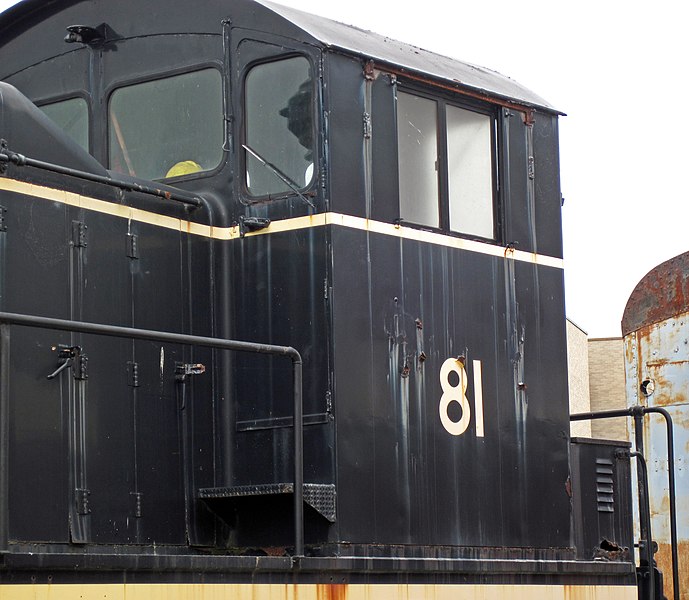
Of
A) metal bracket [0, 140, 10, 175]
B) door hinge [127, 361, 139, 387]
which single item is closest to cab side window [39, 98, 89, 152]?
metal bracket [0, 140, 10, 175]

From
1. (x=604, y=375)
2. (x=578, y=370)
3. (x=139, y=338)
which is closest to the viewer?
(x=139, y=338)

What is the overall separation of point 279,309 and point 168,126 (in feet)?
3.70

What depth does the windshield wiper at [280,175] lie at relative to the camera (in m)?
6.09

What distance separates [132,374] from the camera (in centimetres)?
585

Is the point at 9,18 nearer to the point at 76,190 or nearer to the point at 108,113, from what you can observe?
the point at 108,113

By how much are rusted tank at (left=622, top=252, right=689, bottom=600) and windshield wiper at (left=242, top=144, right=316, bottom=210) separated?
5782 millimetres

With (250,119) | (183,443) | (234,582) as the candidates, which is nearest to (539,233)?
(250,119)

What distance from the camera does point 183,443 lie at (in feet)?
19.8

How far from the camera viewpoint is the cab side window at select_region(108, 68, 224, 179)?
638 cm

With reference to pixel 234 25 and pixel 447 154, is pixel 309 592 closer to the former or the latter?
pixel 447 154

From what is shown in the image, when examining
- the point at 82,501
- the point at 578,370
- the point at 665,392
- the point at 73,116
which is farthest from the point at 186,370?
the point at 578,370

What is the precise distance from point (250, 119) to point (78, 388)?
1.54 metres

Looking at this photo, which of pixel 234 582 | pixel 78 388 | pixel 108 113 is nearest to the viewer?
pixel 234 582

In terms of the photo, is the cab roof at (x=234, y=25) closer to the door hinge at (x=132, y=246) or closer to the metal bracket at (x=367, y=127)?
the metal bracket at (x=367, y=127)
